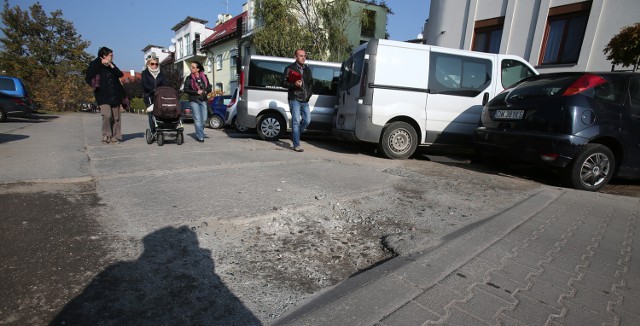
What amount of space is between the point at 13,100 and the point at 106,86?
9974mm

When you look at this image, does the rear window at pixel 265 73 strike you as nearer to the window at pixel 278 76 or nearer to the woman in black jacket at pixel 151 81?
the window at pixel 278 76

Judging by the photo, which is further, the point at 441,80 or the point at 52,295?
the point at 441,80

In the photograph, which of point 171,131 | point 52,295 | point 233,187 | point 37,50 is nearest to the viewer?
point 52,295

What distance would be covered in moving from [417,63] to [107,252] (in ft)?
18.2

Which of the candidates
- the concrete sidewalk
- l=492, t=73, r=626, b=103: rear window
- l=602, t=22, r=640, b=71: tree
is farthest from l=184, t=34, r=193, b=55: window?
the concrete sidewalk

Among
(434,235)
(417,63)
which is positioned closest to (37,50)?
(417,63)

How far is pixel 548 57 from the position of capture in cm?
1012

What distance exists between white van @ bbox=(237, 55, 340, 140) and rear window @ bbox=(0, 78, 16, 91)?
38.5 ft

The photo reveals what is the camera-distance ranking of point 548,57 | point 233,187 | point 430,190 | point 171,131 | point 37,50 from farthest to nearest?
point 37,50 < point 548,57 < point 171,131 < point 430,190 < point 233,187

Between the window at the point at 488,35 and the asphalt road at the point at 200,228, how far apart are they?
27.0ft

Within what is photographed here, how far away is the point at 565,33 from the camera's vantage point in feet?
31.7

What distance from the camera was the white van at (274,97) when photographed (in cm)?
809

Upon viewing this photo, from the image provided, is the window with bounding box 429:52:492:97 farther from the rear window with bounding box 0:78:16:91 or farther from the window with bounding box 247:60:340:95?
the rear window with bounding box 0:78:16:91

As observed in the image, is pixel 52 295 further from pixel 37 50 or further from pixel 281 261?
pixel 37 50
